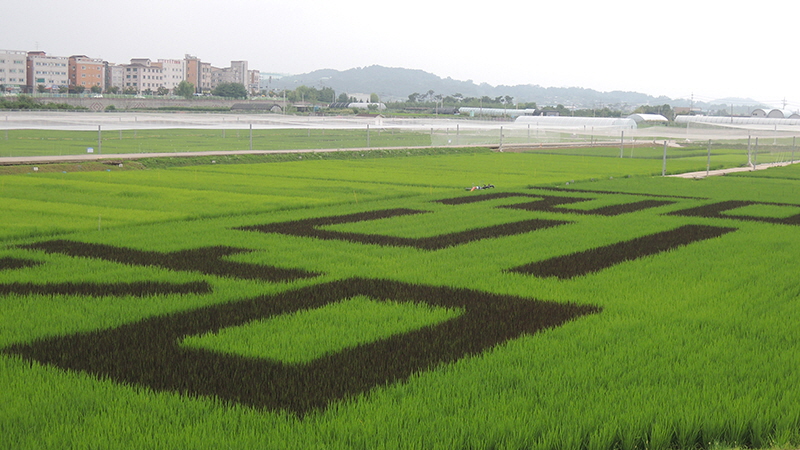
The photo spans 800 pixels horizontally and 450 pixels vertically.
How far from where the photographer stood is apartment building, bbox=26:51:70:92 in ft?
549

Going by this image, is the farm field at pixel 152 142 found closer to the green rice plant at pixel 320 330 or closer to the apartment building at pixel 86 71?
the green rice plant at pixel 320 330

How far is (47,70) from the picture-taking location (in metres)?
171

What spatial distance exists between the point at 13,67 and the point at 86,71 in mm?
22379

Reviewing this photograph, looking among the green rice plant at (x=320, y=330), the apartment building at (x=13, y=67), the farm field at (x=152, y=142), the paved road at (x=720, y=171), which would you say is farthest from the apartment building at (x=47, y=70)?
the green rice plant at (x=320, y=330)

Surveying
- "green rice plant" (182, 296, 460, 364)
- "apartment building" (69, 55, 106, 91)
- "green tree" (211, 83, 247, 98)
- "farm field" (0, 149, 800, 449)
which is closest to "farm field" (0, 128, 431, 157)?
"farm field" (0, 149, 800, 449)

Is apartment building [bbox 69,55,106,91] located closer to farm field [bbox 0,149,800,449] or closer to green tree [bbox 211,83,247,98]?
green tree [bbox 211,83,247,98]

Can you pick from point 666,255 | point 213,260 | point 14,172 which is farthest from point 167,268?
point 14,172

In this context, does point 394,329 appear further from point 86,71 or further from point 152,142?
point 86,71

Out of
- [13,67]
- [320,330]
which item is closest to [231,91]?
[13,67]

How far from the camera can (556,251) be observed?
1227 cm

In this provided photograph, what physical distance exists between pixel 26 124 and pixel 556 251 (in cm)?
2709

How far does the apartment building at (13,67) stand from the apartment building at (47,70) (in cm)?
145

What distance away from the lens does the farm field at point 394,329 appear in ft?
16.9

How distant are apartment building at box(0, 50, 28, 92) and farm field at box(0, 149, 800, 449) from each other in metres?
162
